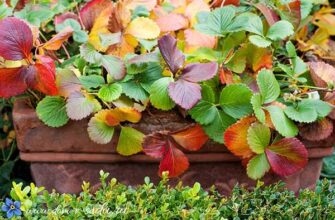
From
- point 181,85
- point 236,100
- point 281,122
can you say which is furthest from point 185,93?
point 281,122

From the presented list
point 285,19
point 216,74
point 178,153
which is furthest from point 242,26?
point 178,153

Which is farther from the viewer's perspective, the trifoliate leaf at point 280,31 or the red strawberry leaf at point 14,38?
the trifoliate leaf at point 280,31

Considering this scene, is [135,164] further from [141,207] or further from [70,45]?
[70,45]

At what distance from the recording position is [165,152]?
4.80 ft

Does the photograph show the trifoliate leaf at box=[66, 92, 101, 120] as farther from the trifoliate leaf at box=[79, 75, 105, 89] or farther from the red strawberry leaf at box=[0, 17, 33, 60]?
the red strawberry leaf at box=[0, 17, 33, 60]

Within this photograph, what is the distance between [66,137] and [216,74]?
39cm

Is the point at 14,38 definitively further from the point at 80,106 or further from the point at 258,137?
the point at 258,137

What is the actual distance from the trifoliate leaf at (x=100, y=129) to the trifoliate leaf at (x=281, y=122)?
38 centimetres

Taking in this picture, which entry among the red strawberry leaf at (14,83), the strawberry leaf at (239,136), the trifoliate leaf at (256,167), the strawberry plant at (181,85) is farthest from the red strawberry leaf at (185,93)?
the red strawberry leaf at (14,83)

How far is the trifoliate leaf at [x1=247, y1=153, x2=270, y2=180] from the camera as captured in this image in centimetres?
149

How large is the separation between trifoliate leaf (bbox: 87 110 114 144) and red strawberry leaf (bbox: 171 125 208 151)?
0.50 ft

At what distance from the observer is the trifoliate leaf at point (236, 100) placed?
1.48 meters

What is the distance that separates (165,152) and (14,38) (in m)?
0.43

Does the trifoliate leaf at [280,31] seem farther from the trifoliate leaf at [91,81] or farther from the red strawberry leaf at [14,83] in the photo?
the red strawberry leaf at [14,83]
